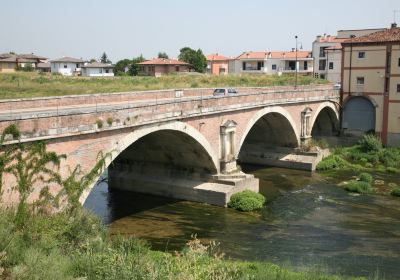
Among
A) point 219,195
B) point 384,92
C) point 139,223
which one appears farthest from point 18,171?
point 384,92

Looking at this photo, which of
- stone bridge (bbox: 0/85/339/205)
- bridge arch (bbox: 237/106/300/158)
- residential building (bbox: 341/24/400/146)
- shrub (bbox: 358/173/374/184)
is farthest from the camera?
residential building (bbox: 341/24/400/146)

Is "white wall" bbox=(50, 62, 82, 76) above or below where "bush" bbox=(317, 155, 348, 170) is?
above

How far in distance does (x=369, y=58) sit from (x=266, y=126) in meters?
12.5

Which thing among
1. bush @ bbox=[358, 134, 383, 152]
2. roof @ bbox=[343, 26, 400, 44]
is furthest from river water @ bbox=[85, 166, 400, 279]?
roof @ bbox=[343, 26, 400, 44]

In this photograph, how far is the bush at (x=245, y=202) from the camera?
27.9 metres

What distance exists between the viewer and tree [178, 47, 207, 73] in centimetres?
9375

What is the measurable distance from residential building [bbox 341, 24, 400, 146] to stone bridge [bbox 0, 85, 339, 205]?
11.9ft

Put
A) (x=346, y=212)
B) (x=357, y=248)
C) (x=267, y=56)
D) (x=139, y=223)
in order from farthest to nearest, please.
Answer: (x=267, y=56) < (x=346, y=212) < (x=139, y=223) < (x=357, y=248)

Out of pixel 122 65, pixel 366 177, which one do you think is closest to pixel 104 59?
pixel 122 65

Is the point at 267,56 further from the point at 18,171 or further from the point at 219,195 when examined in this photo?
the point at 18,171

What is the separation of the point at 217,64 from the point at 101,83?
154 feet

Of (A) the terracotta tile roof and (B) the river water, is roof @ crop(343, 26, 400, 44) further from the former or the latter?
(A) the terracotta tile roof

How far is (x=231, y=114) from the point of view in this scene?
31422 mm

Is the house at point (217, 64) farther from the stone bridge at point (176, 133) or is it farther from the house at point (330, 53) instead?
the stone bridge at point (176, 133)
